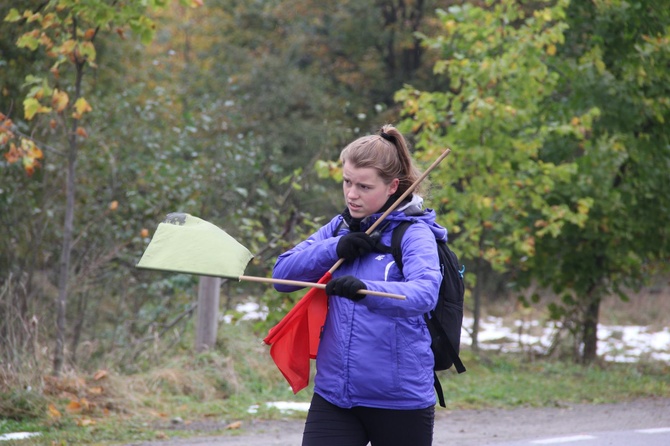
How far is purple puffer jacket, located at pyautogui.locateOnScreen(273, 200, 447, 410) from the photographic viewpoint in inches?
127

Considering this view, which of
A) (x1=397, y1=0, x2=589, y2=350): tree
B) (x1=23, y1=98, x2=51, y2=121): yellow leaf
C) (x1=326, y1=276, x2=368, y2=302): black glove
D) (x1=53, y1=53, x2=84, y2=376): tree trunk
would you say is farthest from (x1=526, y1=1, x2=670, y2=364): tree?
(x1=326, y1=276, x2=368, y2=302): black glove

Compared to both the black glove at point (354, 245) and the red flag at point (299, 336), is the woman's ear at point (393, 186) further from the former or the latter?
the red flag at point (299, 336)

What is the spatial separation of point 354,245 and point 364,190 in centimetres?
25

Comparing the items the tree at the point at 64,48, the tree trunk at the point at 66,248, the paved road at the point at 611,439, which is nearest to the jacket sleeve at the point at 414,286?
the paved road at the point at 611,439

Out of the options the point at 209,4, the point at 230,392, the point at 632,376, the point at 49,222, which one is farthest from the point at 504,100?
the point at 209,4

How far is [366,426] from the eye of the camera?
339 cm

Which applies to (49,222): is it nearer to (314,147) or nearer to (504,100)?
(504,100)

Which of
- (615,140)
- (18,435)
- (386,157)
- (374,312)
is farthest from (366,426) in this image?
(615,140)

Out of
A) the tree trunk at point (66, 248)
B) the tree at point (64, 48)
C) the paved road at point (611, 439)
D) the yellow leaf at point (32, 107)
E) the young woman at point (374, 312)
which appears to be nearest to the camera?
the young woman at point (374, 312)

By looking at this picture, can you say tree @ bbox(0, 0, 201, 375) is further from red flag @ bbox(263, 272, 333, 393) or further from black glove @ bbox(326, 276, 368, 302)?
black glove @ bbox(326, 276, 368, 302)

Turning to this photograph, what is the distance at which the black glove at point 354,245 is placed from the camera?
330 centimetres

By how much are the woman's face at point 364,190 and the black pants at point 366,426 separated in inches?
28.8

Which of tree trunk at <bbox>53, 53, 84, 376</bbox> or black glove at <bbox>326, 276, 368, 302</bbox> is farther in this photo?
tree trunk at <bbox>53, 53, 84, 376</bbox>

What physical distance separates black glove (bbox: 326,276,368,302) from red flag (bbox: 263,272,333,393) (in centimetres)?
29
